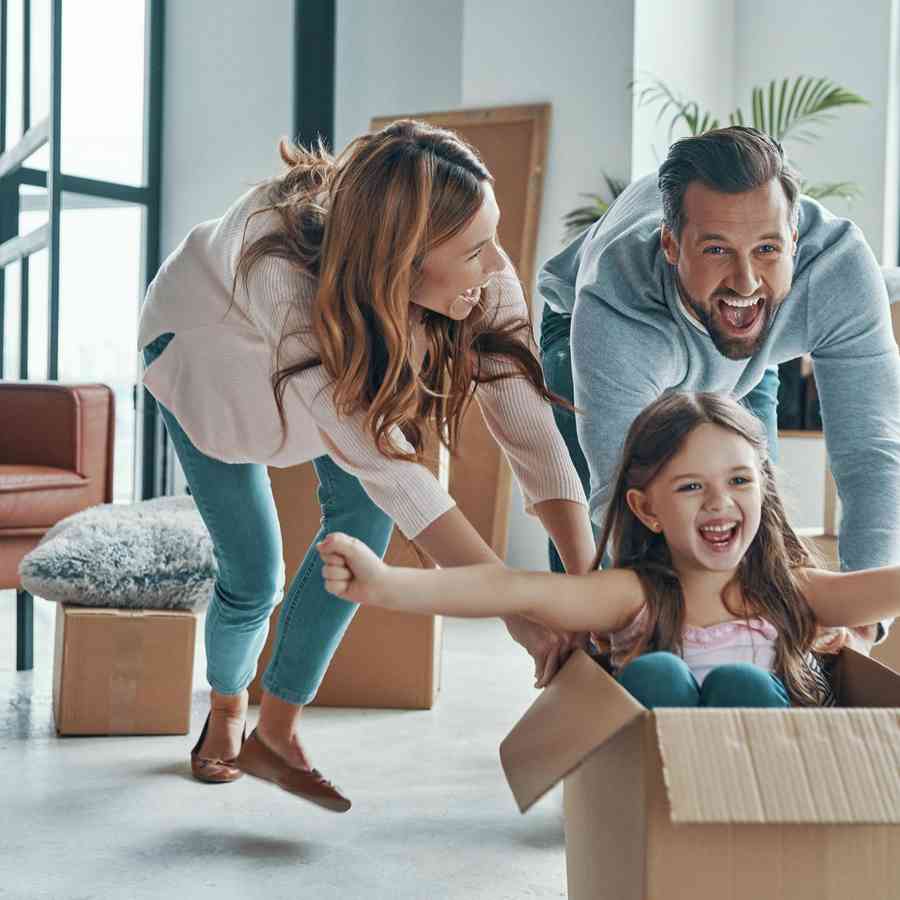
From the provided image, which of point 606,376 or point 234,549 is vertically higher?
point 606,376

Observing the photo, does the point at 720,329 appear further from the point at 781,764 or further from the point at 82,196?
the point at 82,196

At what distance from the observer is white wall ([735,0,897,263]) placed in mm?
4484

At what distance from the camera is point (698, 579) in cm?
129

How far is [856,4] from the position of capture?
4.53m

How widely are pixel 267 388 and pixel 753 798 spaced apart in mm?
971

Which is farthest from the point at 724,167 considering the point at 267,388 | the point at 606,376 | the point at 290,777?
the point at 290,777

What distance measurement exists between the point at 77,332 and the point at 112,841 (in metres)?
3.80

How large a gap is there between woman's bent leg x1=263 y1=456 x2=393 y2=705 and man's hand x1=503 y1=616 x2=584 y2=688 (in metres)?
0.52

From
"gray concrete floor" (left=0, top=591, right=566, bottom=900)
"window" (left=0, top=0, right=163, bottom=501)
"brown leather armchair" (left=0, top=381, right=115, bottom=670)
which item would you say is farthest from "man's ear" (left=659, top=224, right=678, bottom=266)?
"window" (left=0, top=0, right=163, bottom=501)

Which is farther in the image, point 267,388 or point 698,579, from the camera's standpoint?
point 267,388

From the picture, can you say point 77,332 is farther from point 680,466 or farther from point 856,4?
point 680,466

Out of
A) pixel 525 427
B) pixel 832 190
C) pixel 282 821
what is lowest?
pixel 282 821

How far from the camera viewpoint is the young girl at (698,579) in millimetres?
1205

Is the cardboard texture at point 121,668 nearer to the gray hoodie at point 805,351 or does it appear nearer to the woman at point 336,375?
the woman at point 336,375
